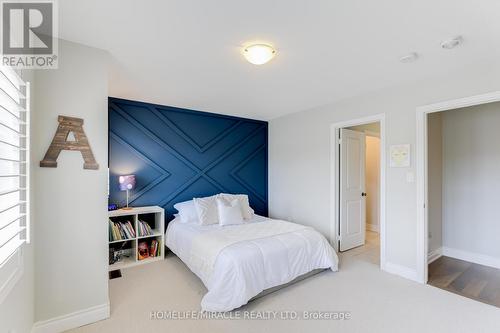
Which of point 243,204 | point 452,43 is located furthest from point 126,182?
point 452,43

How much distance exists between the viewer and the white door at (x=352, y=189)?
12.6ft

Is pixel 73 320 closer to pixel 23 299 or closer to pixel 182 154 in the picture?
pixel 23 299

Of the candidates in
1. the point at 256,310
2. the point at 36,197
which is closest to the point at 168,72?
the point at 36,197

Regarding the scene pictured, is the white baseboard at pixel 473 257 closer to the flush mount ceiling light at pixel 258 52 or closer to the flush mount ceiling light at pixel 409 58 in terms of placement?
the flush mount ceiling light at pixel 409 58

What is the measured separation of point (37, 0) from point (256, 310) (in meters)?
2.93

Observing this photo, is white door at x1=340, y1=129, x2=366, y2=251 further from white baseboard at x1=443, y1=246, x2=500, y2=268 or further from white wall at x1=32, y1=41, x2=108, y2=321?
white wall at x1=32, y1=41, x2=108, y2=321

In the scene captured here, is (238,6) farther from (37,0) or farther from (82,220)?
(82,220)

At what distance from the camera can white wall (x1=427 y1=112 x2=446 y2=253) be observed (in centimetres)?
358

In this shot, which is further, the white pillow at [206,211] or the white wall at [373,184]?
the white wall at [373,184]

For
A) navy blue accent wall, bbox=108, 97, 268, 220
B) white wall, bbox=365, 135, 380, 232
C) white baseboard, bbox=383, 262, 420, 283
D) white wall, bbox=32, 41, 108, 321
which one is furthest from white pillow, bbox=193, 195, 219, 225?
white wall, bbox=365, 135, 380, 232

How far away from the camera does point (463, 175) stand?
364 centimetres

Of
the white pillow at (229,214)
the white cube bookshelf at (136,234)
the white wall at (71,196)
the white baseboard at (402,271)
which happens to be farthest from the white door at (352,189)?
the white wall at (71,196)

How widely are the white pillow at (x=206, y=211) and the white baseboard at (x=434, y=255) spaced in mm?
3169

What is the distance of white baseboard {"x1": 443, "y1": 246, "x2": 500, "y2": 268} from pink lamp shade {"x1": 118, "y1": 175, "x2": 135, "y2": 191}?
4908mm
